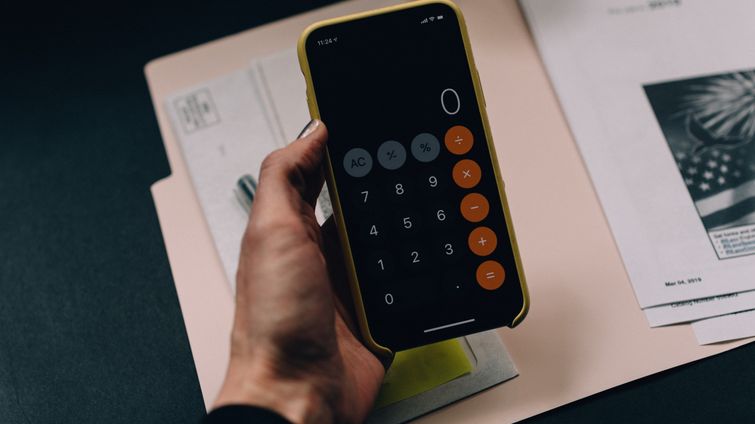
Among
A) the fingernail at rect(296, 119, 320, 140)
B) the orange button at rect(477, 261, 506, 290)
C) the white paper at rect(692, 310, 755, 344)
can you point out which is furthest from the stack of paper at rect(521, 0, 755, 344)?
the fingernail at rect(296, 119, 320, 140)

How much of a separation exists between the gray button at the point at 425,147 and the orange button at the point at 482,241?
0.06m

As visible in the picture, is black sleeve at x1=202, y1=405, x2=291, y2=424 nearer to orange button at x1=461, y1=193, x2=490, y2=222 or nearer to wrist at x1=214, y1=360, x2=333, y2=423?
wrist at x1=214, y1=360, x2=333, y2=423

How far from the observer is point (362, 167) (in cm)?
40

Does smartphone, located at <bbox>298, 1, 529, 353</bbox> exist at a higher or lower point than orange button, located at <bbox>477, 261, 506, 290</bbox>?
higher

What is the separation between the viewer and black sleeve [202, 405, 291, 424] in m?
0.33

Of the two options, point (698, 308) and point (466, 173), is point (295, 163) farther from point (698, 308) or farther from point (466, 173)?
point (698, 308)

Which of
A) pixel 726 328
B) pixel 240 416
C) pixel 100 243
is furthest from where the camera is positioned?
pixel 100 243

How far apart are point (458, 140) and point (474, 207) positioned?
0.15 feet

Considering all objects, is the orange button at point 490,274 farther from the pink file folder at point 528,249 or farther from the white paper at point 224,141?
the white paper at point 224,141

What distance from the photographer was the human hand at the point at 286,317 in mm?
358

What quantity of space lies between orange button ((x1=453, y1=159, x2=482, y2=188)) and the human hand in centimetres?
9

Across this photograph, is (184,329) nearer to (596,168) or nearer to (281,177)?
(281,177)

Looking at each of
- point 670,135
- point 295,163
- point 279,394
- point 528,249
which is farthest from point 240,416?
point 670,135

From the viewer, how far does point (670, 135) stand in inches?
19.4
